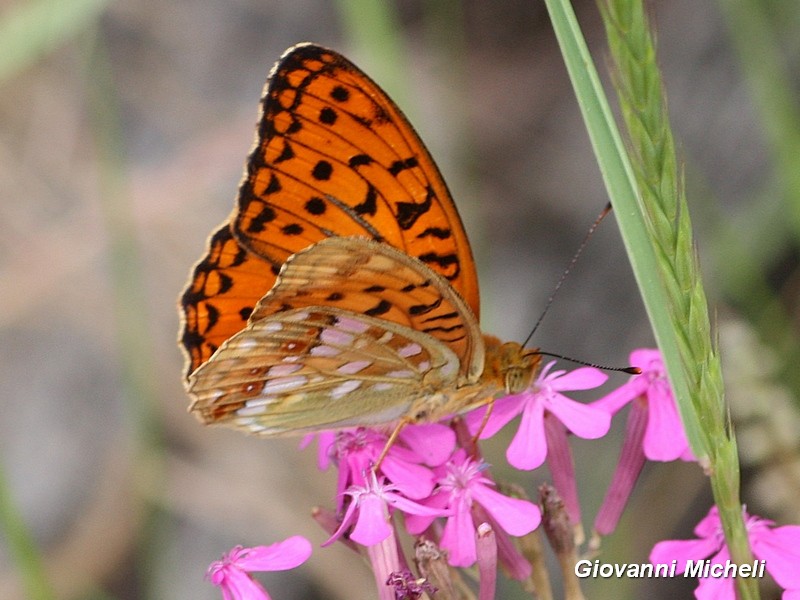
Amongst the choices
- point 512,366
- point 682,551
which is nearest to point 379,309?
point 512,366

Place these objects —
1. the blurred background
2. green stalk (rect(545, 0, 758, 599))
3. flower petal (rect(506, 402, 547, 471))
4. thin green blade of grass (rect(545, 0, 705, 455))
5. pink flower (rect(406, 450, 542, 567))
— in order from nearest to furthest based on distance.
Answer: green stalk (rect(545, 0, 758, 599)) < thin green blade of grass (rect(545, 0, 705, 455)) < pink flower (rect(406, 450, 542, 567)) < flower petal (rect(506, 402, 547, 471)) < the blurred background

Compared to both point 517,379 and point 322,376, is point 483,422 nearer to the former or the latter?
point 517,379

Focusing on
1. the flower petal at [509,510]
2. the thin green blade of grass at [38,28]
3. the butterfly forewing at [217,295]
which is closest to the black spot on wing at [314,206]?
the butterfly forewing at [217,295]

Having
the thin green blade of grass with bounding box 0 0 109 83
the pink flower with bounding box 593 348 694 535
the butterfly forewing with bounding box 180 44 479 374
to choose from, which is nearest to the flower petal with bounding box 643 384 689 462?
the pink flower with bounding box 593 348 694 535

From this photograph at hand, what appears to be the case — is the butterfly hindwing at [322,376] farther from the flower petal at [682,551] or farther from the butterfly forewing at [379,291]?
the flower petal at [682,551]

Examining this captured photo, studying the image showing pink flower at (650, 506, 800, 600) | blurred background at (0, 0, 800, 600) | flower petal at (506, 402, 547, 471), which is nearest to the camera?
pink flower at (650, 506, 800, 600)

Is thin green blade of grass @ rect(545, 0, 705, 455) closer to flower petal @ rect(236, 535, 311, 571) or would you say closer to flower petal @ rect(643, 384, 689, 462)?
flower petal @ rect(643, 384, 689, 462)
